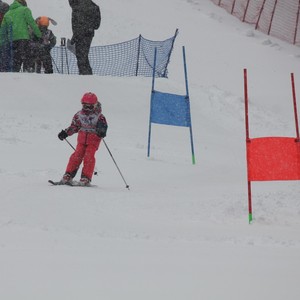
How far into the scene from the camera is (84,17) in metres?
16.4

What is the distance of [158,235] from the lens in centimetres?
705

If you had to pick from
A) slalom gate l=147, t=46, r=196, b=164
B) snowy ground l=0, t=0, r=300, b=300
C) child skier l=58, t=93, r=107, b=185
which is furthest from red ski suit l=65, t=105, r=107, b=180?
slalom gate l=147, t=46, r=196, b=164

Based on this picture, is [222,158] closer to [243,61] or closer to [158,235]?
[158,235]

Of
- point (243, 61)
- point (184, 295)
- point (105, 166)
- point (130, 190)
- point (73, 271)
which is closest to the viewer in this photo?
point (184, 295)

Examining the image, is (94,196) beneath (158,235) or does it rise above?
beneath

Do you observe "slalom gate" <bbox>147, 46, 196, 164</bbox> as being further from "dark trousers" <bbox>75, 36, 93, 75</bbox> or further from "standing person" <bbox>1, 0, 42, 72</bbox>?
"standing person" <bbox>1, 0, 42, 72</bbox>

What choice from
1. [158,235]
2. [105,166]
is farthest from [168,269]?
[105,166]

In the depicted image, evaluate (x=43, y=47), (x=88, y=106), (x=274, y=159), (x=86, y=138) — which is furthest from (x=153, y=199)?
(x=43, y=47)

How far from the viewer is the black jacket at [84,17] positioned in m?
16.4

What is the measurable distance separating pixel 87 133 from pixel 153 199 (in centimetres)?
136

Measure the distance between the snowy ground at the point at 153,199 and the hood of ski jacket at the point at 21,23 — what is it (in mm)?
881

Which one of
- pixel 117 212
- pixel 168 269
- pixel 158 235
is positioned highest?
pixel 168 269

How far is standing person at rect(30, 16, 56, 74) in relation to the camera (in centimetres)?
1669

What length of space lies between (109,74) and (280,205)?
10972mm
